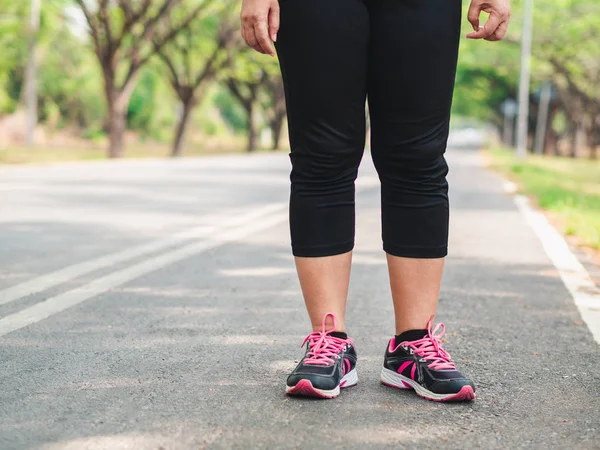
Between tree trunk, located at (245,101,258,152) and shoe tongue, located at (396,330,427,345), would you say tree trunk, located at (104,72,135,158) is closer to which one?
tree trunk, located at (245,101,258,152)

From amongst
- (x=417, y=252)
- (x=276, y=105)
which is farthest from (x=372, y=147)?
(x=276, y=105)

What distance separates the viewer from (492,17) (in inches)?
106

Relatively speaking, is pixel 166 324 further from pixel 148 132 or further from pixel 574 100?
pixel 148 132

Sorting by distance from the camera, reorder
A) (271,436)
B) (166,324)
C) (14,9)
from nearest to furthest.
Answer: (271,436) < (166,324) < (14,9)

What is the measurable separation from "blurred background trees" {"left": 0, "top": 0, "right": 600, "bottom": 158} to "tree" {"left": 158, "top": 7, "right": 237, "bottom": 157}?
48 millimetres

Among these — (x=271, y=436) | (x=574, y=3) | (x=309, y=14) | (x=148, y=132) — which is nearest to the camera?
(x=271, y=436)

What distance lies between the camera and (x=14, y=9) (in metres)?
33.0

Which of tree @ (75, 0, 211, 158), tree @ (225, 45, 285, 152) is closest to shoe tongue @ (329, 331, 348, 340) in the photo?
tree @ (75, 0, 211, 158)

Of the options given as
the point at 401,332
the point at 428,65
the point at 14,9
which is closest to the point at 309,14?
the point at 428,65

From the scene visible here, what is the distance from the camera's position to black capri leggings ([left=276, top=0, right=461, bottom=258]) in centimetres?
263

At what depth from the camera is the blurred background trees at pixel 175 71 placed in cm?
2577

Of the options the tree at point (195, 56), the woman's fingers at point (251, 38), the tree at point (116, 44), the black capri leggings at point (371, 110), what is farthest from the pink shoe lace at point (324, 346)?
the tree at point (195, 56)

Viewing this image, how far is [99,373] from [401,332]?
2.96 feet

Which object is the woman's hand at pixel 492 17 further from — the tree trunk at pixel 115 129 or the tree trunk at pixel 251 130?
the tree trunk at pixel 251 130
